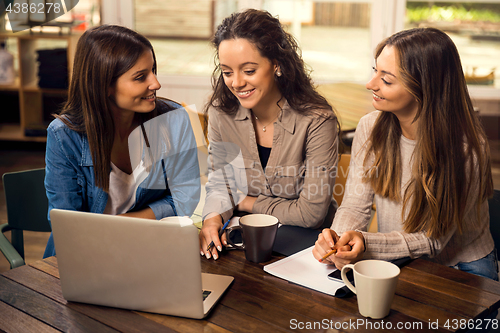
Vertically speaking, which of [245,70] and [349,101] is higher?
[245,70]

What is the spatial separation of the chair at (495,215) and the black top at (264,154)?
2.37ft

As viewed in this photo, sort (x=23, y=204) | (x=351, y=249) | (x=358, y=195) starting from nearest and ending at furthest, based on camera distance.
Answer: (x=351, y=249) < (x=358, y=195) < (x=23, y=204)

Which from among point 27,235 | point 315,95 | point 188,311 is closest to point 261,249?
point 188,311

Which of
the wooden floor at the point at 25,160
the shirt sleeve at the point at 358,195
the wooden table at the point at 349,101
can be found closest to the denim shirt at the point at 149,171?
the shirt sleeve at the point at 358,195

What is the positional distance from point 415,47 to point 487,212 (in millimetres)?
550

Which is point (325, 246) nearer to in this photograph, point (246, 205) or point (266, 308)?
point (266, 308)

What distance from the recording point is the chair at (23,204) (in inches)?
61.4

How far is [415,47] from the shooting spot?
1204mm

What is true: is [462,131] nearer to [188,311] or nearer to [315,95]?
[315,95]

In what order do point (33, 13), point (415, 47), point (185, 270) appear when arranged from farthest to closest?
1. point (33, 13)
2. point (415, 47)
3. point (185, 270)

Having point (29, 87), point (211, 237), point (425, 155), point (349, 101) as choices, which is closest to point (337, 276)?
point (211, 237)

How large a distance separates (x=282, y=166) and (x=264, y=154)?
10 centimetres

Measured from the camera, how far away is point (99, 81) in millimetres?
1346

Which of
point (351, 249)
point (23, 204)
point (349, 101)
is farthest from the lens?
point (349, 101)
